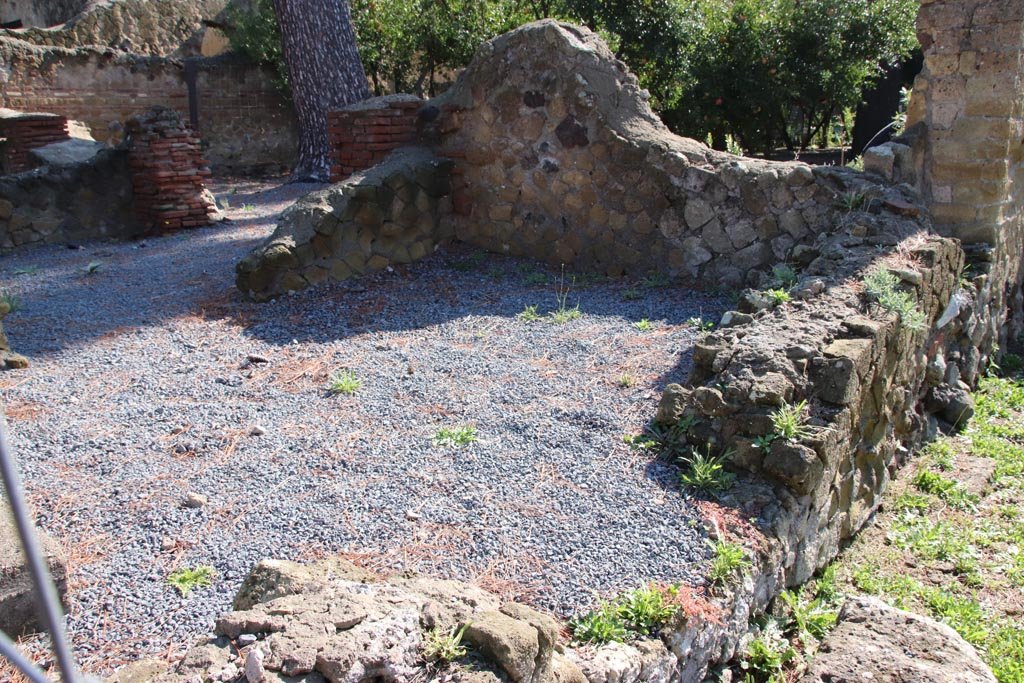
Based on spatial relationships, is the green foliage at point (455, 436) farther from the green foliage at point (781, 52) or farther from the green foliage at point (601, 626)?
the green foliage at point (781, 52)

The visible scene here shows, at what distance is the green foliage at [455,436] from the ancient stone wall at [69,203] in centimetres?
643

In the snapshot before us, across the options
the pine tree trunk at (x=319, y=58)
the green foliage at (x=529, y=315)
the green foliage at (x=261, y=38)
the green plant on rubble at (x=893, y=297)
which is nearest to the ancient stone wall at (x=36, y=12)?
the green foliage at (x=261, y=38)

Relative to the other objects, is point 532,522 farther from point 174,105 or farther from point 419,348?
point 174,105

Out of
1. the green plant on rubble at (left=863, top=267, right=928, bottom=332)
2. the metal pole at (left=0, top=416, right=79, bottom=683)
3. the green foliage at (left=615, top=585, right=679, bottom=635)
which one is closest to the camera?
the metal pole at (left=0, top=416, right=79, bottom=683)

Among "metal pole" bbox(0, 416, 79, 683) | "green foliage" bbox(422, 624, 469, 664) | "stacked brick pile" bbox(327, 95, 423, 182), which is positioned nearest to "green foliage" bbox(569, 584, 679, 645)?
"green foliage" bbox(422, 624, 469, 664)

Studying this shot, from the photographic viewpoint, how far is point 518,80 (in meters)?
6.57

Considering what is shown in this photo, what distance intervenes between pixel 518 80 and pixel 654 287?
6.35ft

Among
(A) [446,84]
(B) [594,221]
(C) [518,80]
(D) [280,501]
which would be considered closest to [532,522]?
(D) [280,501]

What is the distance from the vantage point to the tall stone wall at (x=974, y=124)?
17.6 ft

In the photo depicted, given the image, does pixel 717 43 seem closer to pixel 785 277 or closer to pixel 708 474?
pixel 785 277

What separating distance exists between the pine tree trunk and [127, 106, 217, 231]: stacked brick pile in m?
1.93

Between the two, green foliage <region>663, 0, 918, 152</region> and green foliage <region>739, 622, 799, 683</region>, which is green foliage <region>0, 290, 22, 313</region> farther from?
green foliage <region>663, 0, 918, 152</region>

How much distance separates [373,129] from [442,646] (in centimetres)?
546

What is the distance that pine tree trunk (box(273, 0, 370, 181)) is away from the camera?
33.7ft
